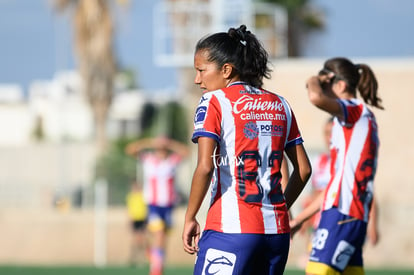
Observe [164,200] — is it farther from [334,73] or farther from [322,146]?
[334,73]

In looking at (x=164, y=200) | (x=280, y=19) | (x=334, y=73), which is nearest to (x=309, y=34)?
(x=280, y=19)

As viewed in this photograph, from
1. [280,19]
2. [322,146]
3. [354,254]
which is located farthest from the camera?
[280,19]

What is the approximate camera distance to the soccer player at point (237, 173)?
4.88m

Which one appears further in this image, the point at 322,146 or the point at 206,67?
the point at 322,146

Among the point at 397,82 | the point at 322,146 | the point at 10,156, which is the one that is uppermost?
the point at 397,82

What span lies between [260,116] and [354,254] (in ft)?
6.20

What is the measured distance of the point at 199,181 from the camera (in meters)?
4.85

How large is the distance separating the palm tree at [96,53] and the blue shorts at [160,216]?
2218 cm

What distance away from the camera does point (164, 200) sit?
15594mm

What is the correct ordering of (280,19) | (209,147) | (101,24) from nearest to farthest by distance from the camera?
(209,147) < (280,19) < (101,24)

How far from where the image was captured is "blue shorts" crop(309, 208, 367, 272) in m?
6.41

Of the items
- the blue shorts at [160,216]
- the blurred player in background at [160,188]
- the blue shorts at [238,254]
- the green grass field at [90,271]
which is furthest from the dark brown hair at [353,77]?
the blue shorts at [160,216]

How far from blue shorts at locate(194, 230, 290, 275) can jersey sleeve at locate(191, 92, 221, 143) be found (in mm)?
513

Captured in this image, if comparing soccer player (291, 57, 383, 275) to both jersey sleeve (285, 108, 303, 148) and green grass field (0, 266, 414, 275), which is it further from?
green grass field (0, 266, 414, 275)
